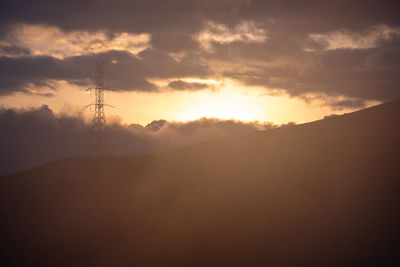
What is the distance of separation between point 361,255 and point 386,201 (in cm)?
416

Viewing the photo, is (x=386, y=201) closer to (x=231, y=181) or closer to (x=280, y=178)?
(x=280, y=178)

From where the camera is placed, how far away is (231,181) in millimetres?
29844

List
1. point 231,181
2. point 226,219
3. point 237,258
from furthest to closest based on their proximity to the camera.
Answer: point 231,181 → point 226,219 → point 237,258

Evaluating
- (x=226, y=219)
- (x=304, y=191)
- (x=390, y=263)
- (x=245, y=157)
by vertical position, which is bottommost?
(x=390, y=263)

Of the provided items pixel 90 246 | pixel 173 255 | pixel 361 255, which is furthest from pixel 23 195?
pixel 361 255

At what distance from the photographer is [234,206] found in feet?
84.2

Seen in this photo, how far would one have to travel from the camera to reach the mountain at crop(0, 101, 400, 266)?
20594mm

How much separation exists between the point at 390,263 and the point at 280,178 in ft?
35.7

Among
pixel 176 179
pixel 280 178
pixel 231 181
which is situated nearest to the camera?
pixel 280 178

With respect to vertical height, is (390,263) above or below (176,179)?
below

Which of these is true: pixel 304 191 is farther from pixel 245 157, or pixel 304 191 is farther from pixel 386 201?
pixel 245 157

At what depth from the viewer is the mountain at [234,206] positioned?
20.6 m

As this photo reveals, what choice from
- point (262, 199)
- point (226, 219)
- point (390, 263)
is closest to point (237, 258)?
point (226, 219)

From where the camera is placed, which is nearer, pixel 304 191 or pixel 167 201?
pixel 304 191
